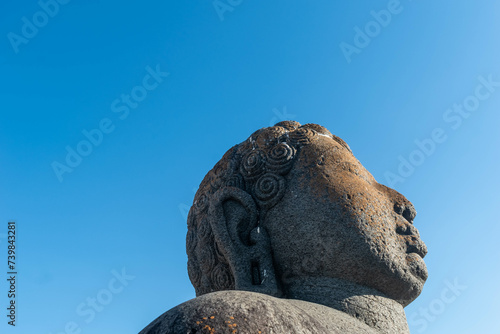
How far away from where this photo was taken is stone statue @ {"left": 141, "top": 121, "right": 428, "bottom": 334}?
4629 mm

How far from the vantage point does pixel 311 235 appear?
4.75 meters

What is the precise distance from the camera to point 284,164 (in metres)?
5.16

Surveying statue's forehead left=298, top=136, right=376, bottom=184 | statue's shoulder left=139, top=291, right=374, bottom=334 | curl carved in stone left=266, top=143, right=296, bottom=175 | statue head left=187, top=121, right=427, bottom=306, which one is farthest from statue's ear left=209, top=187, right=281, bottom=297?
statue's shoulder left=139, top=291, right=374, bottom=334

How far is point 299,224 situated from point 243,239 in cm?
58

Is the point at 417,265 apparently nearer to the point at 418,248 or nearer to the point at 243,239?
the point at 418,248

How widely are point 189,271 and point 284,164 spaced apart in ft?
5.23

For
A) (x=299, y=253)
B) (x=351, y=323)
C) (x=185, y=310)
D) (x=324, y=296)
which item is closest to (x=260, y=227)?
(x=299, y=253)

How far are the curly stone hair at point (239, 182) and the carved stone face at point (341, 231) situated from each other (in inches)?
4.6

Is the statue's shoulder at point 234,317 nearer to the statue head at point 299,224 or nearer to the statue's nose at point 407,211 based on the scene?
the statue head at point 299,224

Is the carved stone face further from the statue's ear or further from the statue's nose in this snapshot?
the statue's ear

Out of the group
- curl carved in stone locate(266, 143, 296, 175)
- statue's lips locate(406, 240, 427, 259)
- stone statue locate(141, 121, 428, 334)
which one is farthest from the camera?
curl carved in stone locate(266, 143, 296, 175)

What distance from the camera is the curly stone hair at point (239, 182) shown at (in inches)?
200

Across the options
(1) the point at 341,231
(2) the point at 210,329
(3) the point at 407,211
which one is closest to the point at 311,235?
(1) the point at 341,231

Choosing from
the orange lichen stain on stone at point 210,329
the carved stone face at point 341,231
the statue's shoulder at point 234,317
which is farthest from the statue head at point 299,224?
the orange lichen stain on stone at point 210,329
